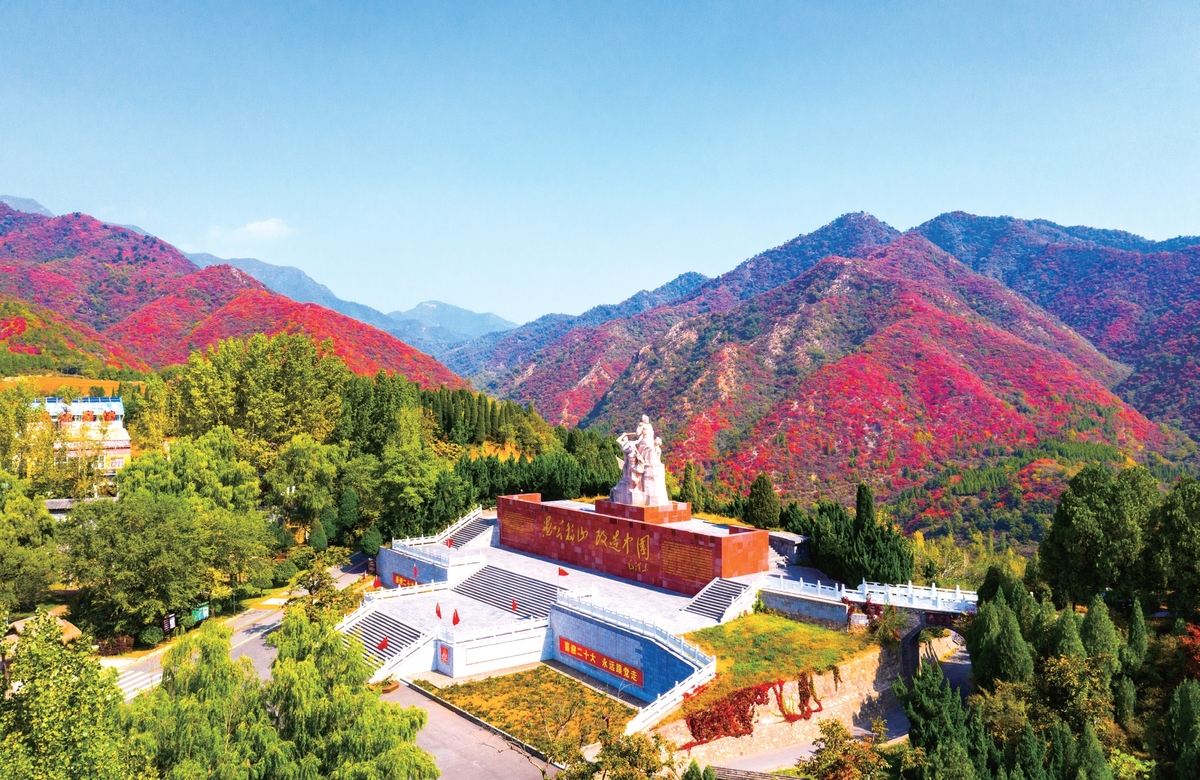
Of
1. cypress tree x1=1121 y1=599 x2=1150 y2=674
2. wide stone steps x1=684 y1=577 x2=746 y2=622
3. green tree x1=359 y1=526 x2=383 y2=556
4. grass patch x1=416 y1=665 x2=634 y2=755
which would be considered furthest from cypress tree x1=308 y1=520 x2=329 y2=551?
cypress tree x1=1121 y1=599 x2=1150 y2=674

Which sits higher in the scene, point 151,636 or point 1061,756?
point 1061,756

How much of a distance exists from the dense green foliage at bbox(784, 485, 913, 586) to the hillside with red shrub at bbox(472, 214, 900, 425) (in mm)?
82538

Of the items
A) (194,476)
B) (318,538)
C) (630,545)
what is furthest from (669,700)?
(194,476)

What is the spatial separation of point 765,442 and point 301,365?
4018cm

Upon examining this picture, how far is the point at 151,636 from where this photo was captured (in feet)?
86.8

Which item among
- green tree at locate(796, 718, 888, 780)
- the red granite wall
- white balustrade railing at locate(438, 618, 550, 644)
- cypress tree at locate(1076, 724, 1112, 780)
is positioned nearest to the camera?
green tree at locate(796, 718, 888, 780)

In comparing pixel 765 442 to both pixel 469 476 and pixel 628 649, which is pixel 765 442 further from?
pixel 628 649

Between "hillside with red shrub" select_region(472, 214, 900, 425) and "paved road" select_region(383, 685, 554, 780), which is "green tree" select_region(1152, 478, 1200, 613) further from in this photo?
"hillside with red shrub" select_region(472, 214, 900, 425)

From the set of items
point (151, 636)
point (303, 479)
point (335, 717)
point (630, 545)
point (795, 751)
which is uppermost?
point (303, 479)

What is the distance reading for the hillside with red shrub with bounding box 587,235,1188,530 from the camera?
210ft

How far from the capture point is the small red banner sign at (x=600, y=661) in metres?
21.6

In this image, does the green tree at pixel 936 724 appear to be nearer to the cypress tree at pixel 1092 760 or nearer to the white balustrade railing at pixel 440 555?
the cypress tree at pixel 1092 760

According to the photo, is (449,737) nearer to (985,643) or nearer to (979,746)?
(979,746)

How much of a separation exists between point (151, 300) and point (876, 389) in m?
93.5
